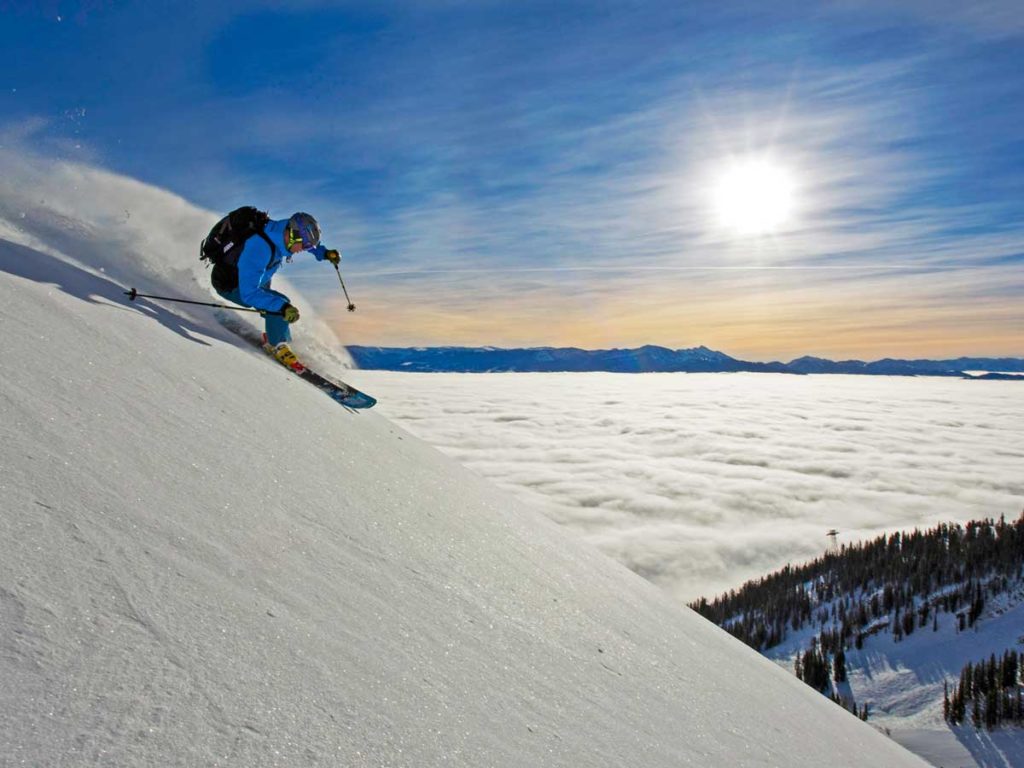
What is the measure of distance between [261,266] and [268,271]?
298 millimetres

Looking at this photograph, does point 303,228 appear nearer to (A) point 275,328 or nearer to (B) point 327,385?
(A) point 275,328

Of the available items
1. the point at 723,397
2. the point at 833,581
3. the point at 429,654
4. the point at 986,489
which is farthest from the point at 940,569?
the point at 723,397

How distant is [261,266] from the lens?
8.31m

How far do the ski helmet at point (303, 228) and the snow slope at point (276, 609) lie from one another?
4258 mm

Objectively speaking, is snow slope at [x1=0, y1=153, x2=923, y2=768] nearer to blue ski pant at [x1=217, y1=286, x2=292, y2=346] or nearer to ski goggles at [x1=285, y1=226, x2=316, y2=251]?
blue ski pant at [x1=217, y1=286, x2=292, y2=346]

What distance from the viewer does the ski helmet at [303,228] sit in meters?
8.51

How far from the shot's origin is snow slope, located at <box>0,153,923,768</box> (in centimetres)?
123

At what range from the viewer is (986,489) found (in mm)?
55938

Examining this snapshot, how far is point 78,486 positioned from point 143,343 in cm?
215

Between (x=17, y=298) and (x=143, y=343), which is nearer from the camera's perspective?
(x=17, y=298)

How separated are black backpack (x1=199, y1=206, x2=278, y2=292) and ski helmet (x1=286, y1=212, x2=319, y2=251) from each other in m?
0.30

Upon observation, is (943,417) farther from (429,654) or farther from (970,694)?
(429,654)

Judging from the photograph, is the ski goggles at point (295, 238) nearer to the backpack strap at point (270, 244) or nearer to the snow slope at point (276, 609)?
the backpack strap at point (270, 244)

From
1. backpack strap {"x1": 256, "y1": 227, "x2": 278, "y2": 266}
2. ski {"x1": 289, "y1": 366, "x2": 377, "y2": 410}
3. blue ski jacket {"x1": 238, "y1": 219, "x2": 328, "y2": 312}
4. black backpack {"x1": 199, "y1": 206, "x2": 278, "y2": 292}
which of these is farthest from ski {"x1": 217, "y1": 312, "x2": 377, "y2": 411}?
backpack strap {"x1": 256, "y1": 227, "x2": 278, "y2": 266}
